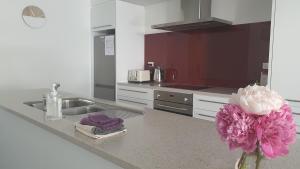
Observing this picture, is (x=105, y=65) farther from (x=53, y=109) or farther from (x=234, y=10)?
(x=53, y=109)

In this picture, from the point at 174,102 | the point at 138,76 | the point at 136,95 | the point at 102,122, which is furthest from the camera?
the point at 138,76

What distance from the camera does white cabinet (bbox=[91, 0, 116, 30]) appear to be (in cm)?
368

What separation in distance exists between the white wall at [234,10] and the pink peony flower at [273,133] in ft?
8.32

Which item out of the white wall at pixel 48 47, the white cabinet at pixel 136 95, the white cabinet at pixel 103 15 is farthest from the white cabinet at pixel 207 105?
the white wall at pixel 48 47

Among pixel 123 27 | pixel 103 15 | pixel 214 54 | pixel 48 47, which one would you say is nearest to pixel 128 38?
pixel 123 27

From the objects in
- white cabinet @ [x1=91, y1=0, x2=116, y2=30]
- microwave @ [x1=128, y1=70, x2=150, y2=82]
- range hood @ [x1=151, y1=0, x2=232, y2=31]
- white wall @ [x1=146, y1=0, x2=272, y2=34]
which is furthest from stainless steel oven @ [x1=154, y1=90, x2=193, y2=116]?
white cabinet @ [x1=91, y1=0, x2=116, y2=30]

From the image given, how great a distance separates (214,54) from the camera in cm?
316

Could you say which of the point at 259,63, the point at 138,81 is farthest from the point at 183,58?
the point at 259,63

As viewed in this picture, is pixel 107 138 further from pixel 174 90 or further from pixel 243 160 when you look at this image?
pixel 174 90

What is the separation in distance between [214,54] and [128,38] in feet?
4.80

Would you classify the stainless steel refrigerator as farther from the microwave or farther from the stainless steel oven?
the stainless steel oven

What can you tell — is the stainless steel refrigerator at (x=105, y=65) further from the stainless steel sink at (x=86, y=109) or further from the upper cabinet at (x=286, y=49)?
the upper cabinet at (x=286, y=49)

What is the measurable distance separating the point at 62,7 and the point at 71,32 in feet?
1.37

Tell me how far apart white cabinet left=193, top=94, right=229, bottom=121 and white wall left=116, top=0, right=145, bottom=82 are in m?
1.56
